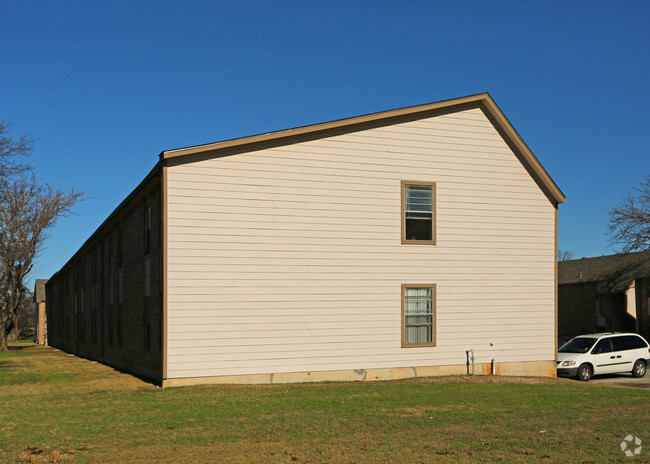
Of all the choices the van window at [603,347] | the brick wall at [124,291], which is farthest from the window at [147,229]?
the van window at [603,347]

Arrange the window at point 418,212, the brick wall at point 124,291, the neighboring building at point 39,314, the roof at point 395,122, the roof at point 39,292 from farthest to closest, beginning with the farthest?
the roof at point 39,292
the neighboring building at point 39,314
the window at point 418,212
the brick wall at point 124,291
the roof at point 395,122

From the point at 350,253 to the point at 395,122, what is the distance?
4424 millimetres

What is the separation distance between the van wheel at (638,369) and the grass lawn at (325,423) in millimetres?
7397

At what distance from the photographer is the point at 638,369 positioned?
25.3 m

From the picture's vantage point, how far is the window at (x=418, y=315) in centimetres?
2070

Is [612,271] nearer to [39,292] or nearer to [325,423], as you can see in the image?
[325,423]

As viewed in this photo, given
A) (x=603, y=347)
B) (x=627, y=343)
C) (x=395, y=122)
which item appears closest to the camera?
(x=395, y=122)

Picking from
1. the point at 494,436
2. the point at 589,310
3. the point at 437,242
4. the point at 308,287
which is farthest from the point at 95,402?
the point at 589,310

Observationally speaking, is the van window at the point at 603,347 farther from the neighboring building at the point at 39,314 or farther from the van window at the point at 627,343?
the neighboring building at the point at 39,314

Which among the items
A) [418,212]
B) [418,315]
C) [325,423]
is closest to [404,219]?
[418,212]

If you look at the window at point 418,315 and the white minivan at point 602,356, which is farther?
the white minivan at point 602,356

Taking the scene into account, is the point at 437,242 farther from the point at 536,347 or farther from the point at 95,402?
the point at 95,402

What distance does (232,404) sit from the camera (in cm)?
1441

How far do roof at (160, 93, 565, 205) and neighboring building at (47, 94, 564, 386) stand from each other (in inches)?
1.8
